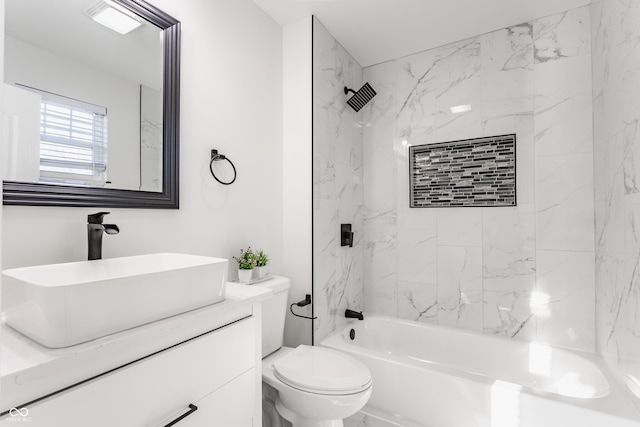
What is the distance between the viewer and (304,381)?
4.86 feet

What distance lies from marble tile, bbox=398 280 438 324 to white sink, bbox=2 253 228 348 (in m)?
1.77

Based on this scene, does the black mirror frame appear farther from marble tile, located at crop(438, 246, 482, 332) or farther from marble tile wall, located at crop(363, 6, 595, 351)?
marble tile, located at crop(438, 246, 482, 332)

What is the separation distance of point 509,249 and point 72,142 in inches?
95.4

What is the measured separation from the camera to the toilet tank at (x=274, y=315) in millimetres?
1761

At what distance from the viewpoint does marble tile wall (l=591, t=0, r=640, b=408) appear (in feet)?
4.52

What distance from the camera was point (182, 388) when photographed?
0.96 m

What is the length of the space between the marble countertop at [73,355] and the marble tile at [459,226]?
187 cm

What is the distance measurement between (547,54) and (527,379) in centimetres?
205

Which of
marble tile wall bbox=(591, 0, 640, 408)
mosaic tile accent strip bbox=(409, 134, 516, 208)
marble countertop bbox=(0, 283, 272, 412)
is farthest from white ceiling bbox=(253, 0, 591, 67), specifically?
marble countertop bbox=(0, 283, 272, 412)

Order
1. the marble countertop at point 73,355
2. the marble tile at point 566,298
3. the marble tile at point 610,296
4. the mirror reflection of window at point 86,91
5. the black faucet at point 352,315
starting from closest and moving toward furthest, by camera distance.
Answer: the marble countertop at point 73,355 < the mirror reflection of window at point 86,91 < the marble tile at point 610,296 < the marble tile at point 566,298 < the black faucet at point 352,315

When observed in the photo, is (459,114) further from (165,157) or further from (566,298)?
Answer: (165,157)

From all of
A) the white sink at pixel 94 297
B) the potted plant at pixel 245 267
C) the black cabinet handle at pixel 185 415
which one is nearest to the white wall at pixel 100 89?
the white sink at pixel 94 297

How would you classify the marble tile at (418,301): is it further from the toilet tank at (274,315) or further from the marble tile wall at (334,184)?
the toilet tank at (274,315)

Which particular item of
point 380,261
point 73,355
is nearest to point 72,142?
point 73,355
